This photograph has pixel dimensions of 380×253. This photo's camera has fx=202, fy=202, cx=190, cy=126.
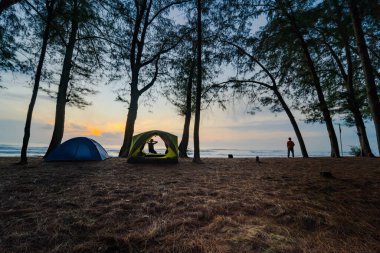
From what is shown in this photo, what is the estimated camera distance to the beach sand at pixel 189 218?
2.35 m

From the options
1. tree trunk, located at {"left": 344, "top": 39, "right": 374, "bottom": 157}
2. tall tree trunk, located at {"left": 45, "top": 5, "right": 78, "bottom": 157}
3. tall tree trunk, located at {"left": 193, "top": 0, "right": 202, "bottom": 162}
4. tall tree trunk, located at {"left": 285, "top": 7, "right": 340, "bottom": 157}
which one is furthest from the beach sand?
tree trunk, located at {"left": 344, "top": 39, "right": 374, "bottom": 157}

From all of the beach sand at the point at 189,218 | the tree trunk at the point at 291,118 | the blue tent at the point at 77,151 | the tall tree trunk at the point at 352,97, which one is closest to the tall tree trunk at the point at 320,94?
the tall tree trunk at the point at 352,97

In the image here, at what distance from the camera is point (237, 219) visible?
3008mm

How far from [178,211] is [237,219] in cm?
97

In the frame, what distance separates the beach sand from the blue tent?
17.3 feet

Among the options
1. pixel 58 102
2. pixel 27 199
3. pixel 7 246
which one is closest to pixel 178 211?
pixel 7 246

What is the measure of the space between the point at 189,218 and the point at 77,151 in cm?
929

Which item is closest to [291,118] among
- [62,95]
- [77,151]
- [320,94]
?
[320,94]

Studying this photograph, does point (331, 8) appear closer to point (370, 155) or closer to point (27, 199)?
point (27, 199)

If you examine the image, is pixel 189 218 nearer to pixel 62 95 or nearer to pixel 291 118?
pixel 62 95

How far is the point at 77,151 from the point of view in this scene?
10.3 m

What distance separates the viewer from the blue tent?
1011cm

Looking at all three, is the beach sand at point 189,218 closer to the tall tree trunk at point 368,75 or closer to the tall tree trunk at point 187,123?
the tall tree trunk at point 368,75

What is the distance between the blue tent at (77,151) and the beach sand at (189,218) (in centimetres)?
527
